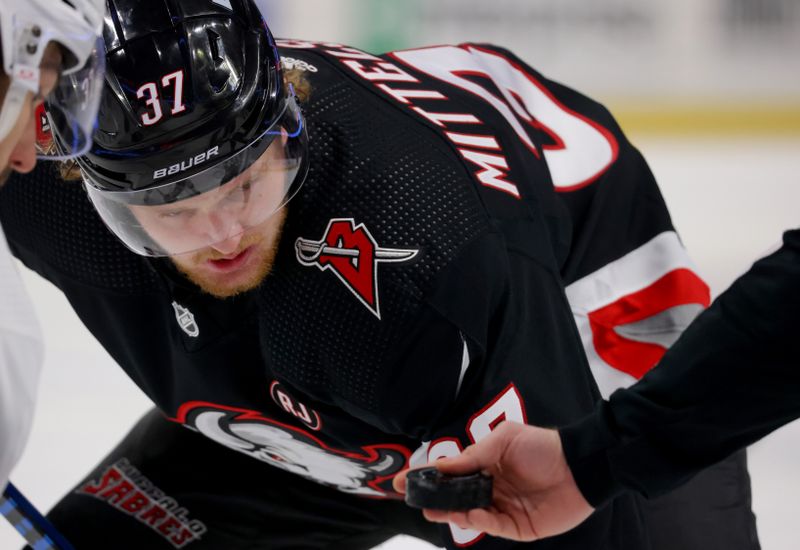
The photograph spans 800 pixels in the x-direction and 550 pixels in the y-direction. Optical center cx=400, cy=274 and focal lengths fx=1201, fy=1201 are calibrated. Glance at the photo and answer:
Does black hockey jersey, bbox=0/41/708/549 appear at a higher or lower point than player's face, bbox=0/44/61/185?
lower

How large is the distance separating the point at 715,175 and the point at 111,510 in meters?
2.32

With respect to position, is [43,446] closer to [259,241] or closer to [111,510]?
[111,510]

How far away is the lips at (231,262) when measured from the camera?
155cm

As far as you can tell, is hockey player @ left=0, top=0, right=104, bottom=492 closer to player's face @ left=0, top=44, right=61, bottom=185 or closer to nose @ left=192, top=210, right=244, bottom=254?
player's face @ left=0, top=44, right=61, bottom=185

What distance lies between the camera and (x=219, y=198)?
4.98 ft

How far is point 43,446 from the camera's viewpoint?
2.40m

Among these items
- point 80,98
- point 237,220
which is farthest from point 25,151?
point 237,220

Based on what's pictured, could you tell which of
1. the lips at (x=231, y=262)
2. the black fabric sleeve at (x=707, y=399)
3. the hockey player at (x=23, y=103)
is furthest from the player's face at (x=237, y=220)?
the black fabric sleeve at (x=707, y=399)

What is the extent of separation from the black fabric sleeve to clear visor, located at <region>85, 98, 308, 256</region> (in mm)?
473

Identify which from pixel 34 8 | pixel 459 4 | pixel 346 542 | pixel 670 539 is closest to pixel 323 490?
pixel 346 542

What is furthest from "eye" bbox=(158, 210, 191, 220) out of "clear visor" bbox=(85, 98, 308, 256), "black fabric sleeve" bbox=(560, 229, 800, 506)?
"black fabric sleeve" bbox=(560, 229, 800, 506)

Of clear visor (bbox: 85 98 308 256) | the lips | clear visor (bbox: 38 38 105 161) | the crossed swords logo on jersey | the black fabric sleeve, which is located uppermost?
clear visor (bbox: 38 38 105 161)

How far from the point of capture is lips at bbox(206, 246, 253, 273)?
5.09 feet

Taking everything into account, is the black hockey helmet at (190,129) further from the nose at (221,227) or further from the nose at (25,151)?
the nose at (25,151)
